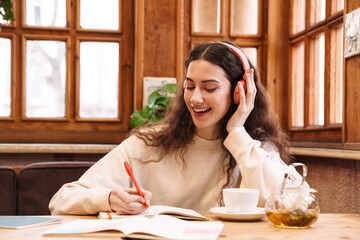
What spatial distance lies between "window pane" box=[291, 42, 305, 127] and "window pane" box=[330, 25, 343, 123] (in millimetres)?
435

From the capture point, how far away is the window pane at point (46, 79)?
3.21 meters

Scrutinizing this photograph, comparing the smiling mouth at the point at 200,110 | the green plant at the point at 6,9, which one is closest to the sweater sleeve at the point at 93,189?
the smiling mouth at the point at 200,110

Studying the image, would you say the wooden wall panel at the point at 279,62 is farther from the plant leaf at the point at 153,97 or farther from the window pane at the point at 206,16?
the plant leaf at the point at 153,97

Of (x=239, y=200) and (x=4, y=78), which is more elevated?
(x=4, y=78)

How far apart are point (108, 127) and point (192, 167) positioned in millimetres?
1519

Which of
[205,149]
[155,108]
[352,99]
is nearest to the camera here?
[205,149]

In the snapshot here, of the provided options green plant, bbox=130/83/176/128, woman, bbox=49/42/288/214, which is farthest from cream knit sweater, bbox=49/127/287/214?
green plant, bbox=130/83/176/128

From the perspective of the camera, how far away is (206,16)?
10.9 feet

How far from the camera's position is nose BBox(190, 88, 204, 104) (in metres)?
1.74

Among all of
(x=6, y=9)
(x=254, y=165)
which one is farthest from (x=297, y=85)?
(x=6, y=9)

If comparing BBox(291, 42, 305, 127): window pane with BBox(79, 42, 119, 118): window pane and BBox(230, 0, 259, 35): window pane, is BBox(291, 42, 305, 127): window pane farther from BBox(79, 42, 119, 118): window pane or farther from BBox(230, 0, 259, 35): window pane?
BBox(79, 42, 119, 118): window pane

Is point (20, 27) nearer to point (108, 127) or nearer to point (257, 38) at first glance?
point (108, 127)

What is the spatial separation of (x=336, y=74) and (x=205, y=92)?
1.04 metres

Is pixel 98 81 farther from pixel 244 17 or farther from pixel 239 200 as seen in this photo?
pixel 239 200
